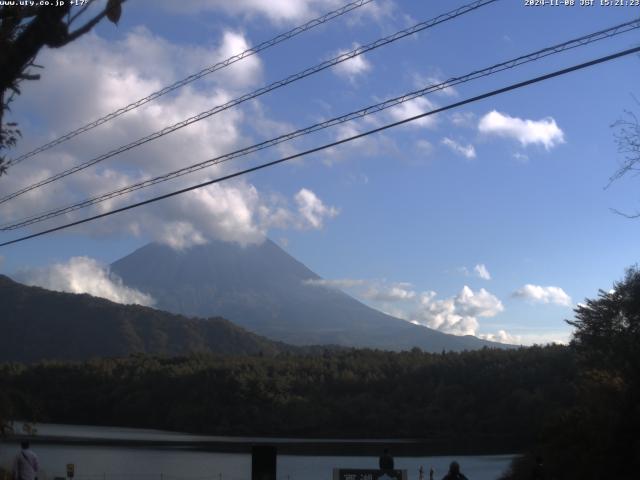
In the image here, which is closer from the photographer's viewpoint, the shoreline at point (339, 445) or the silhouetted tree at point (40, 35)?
the silhouetted tree at point (40, 35)

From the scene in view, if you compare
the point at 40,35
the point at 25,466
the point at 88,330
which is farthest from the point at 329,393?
the point at 40,35

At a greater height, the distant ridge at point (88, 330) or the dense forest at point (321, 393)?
the distant ridge at point (88, 330)

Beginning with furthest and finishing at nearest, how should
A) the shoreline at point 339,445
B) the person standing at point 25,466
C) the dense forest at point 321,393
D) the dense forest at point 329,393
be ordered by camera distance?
1. the dense forest at point 321,393
2. the dense forest at point 329,393
3. the shoreline at point 339,445
4. the person standing at point 25,466

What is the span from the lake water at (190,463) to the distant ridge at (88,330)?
96.6m

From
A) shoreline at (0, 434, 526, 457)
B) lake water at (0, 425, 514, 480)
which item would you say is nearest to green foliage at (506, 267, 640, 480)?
lake water at (0, 425, 514, 480)

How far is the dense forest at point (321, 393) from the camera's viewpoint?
295ft

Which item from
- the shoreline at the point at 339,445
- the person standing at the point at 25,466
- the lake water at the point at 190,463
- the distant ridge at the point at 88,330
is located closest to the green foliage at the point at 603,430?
the person standing at the point at 25,466

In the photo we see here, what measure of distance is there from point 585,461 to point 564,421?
242 centimetres

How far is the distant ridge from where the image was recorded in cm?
16888

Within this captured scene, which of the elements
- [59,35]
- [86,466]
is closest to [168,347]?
[86,466]

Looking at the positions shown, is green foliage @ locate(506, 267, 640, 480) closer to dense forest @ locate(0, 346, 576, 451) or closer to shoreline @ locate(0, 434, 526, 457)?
shoreline @ locate(0, 434, 526, 457)

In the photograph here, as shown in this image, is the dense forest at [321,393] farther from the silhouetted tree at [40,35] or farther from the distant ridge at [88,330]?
the silhouetted tree at [40,35]

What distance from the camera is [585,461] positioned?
19859 mm

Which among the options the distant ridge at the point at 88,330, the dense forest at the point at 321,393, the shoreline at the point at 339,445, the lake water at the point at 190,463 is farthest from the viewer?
the distant ridge at the point at 88,330
